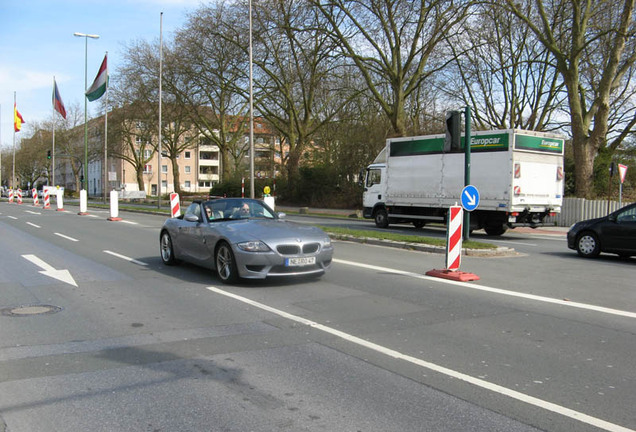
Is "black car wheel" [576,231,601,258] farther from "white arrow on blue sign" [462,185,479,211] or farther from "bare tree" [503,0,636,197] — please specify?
"bare tree" [503,0,636,197]

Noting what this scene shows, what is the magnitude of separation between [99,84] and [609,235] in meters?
34.8

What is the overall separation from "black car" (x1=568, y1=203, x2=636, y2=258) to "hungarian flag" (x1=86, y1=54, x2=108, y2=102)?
108ft

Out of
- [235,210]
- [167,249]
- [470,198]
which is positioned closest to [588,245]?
[470,198]

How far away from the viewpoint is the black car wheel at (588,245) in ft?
41.8

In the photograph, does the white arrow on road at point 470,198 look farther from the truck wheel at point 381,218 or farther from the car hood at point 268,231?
the truck wheel at point 381,218

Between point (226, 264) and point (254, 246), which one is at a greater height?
point (254, 246)

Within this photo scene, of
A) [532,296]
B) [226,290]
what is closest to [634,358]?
[532,296]

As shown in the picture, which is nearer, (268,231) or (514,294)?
(514,294)

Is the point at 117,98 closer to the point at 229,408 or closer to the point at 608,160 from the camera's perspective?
the point at 608,160

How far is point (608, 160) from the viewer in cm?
2797

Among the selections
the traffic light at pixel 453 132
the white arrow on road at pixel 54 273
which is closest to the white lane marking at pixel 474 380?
the white arrow on road at pixel 54 273

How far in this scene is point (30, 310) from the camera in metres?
6.80

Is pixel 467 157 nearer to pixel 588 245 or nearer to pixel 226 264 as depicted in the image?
pixel 588 245

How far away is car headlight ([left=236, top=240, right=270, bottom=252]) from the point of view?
7953 millimetres
